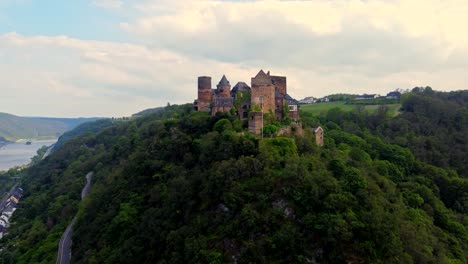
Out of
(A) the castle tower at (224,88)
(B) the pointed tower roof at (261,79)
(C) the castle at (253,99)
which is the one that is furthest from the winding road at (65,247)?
(B) the pointed tower roof at (261,79)

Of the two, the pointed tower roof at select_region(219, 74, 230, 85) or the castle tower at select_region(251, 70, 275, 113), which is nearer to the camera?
the castle tower at select_region(251, 70, 275, 113)

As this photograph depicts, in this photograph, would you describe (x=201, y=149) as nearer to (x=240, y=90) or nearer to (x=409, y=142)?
(x=240, y=90)

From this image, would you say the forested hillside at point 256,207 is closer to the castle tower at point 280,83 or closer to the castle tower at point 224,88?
the castle tower at point 224,88

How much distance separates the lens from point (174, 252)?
39.5m

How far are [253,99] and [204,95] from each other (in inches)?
423

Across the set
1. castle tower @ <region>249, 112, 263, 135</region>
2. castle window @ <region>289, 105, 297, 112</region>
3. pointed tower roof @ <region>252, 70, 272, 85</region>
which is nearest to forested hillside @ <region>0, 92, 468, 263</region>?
castle tower @ <region>249, 112, 263, 135</region>

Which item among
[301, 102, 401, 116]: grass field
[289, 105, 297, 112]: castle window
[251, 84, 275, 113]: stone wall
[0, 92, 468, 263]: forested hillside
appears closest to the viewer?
[0, 92, 468, 263]: forested hillside

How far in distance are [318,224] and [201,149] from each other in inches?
789

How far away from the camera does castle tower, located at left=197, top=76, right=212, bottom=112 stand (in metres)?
61.0

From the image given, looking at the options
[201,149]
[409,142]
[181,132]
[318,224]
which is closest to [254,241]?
[318,224]

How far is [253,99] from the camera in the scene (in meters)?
54.5

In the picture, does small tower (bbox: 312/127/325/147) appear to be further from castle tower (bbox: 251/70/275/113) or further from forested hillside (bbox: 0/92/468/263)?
castle tower (bbox: 251/70/275/113)

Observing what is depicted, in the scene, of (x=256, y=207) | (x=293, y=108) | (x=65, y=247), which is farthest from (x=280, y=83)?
(x=65, y=247)

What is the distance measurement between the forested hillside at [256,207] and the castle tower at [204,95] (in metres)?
3.03
